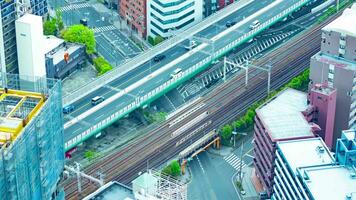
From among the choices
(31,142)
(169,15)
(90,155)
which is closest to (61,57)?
(169,15)

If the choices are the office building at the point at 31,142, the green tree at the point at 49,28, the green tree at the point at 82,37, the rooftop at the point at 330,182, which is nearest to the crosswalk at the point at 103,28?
the green tree at the point at 49,28

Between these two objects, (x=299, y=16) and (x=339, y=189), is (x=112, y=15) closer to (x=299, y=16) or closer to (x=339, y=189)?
(x=299, y=16)

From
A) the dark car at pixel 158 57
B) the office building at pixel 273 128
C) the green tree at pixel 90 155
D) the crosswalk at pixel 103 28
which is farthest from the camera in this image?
the crosswalk at pixel 103 28

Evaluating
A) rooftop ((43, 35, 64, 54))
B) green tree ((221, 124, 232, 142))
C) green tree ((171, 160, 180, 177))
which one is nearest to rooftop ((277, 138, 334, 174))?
green tree ((171, 160, 180, 177))

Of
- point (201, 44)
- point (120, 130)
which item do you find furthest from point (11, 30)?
point (201, 44)

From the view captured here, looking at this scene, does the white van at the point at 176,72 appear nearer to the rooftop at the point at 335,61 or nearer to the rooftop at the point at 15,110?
the rooftop at the point at 335,61

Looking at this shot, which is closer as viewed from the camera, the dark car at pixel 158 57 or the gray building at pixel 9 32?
→ the gray building at pixel 9 32
